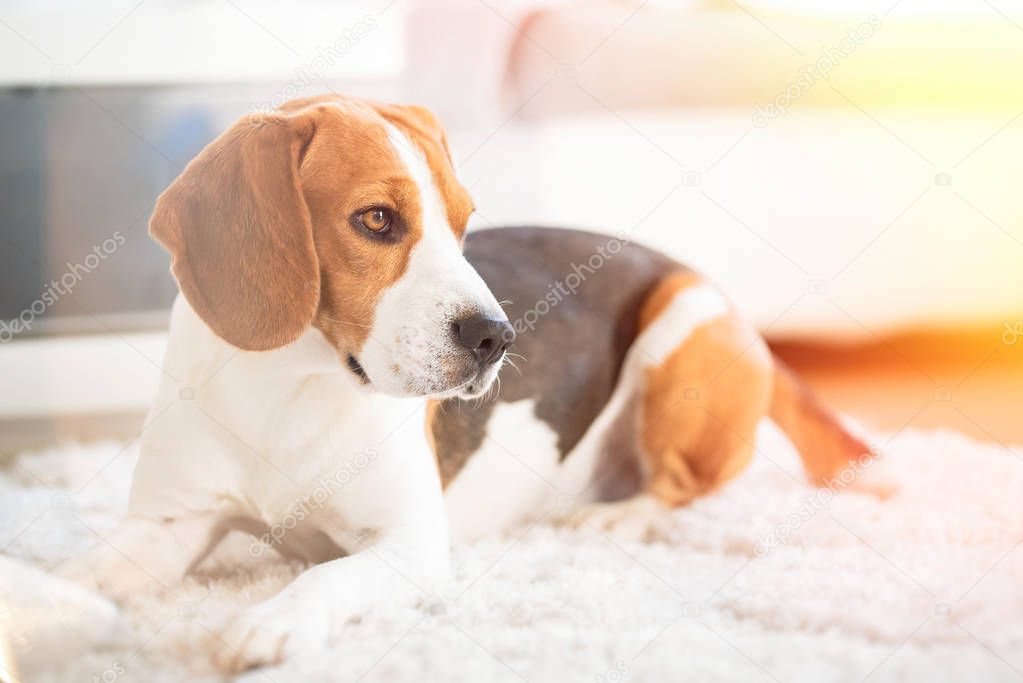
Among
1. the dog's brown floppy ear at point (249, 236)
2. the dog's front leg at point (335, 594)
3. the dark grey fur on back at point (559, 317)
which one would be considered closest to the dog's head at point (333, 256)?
the dog's brown floppy ear at point (249, 236)

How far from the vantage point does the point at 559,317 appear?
167cm

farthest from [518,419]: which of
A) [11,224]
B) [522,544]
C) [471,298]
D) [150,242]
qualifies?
[11,224]

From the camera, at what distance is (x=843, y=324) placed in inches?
120

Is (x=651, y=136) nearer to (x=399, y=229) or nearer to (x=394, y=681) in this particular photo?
(x=399, y=229)

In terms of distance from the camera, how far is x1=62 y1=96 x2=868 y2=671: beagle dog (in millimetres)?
1150

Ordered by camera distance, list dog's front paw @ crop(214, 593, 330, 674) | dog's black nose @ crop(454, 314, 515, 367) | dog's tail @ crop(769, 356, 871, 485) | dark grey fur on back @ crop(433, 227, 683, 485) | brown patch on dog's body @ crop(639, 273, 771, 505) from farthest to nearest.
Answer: dog's tail @ crop(769, 356, 871, 485) → brown patch on dog's body @ crop(639, 273, 771, 505) → dark grey fur on back @ crop(433, 227, 683, 485) → dog's black nose @ crop(454, 314, 515, 367) → dog's front paw @ crop(214, 593, 330, 674)

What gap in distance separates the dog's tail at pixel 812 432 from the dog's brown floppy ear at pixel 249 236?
3.47 ft

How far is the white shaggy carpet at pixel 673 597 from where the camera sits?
3.32 ft

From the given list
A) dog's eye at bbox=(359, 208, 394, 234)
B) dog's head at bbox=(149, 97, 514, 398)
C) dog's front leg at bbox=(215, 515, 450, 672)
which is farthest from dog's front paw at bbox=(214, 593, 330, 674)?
dog's eye at bbox=(359, 208, 394, 234)

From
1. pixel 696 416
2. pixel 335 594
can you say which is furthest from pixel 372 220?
pixel 696 416

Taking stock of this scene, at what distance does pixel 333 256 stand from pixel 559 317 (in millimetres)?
590

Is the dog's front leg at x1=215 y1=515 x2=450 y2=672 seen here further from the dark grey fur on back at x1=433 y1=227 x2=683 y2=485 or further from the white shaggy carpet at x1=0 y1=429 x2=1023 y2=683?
the dark grey fur on back at x1=433 y1=227 x2=683 y2=485

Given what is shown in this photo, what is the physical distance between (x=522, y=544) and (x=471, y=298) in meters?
0.51

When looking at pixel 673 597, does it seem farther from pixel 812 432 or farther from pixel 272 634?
pixel 812 432
